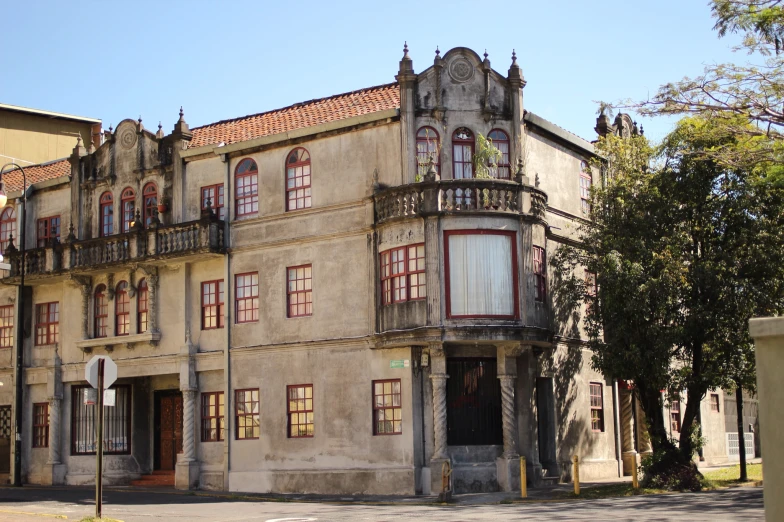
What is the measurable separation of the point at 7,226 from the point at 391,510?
2295 cm

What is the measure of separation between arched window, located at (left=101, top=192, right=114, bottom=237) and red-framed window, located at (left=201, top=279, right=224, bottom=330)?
5.07m

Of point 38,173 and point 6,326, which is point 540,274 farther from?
point 38,173

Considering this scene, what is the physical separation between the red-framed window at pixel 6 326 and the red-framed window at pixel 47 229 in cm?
280

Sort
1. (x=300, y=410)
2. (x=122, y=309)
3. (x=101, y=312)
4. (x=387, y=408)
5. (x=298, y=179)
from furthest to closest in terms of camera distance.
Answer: (x=101, y=312) < (x=122, y=309) < (x=298, y=179) < (x=300, y=410) < (x=387, y=408)

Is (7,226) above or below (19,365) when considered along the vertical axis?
above

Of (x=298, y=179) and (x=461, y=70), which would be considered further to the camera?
(x=298, y=179)

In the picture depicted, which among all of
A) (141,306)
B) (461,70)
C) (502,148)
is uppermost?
(461,70)

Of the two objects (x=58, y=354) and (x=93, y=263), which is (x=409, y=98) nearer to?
(x=93, y=263)

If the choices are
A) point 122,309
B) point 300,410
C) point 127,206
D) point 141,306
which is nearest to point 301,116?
point 127,206

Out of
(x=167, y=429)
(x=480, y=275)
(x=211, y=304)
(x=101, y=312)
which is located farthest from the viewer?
(x=101, y=312)

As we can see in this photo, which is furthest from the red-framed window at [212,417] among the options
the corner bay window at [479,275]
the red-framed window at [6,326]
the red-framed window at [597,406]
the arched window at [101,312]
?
the red-framed window at [597,406]

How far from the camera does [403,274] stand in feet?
94.3

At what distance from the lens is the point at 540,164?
31453 millimetres

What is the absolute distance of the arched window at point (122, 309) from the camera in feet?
116
